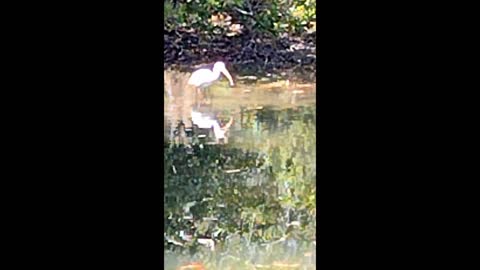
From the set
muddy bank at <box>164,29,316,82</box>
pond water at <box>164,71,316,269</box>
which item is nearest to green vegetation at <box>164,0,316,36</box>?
muddy bank at <box>164,29,316,82</box>

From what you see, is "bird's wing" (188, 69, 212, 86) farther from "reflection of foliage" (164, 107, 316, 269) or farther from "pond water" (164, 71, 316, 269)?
"reflection of foliage" (164, 107, 316, 269)

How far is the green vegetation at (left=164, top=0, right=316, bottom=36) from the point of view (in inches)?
65.8

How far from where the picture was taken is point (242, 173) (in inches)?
66.3

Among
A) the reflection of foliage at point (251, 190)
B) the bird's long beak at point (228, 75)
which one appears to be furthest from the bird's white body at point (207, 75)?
the reflection of foliage at point (251, 190)

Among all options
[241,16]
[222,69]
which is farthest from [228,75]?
[241,16]

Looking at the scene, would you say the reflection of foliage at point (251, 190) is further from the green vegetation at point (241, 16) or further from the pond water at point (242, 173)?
the green vegetation at point (241, 16)

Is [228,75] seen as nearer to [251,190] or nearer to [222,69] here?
[222,69]

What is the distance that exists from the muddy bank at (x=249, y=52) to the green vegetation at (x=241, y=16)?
19mm
